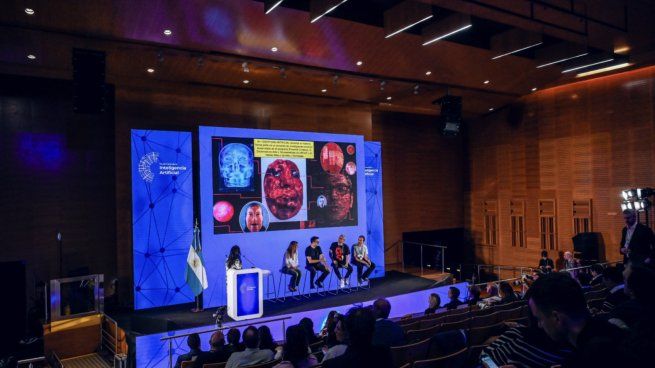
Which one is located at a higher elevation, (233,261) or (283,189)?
(283,189)

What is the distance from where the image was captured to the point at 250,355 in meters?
3.61

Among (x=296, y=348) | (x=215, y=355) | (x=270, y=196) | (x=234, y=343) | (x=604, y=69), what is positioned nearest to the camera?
(x=296, y=348)

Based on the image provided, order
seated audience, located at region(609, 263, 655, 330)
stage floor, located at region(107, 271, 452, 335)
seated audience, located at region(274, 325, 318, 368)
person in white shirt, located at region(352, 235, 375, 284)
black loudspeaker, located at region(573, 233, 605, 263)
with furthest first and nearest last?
black loudspeaker, located at region(573, 233, 605, 263) → person in white shirt, located at region(352, 235, 375, 284) → stage floor, located at region(107, 271, 452, 335) → seated audience, located at region(274, 325, 318, 368) → seated audience, located at region(609, 263, 655, 330)

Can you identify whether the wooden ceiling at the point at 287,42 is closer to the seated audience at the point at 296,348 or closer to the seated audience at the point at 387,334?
the seated audience at the point at 387,334

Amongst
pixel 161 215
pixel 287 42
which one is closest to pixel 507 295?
pixel 287 42

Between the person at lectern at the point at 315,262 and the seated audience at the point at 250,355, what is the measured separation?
5.15 m

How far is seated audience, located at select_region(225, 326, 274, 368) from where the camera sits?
357 centimetres

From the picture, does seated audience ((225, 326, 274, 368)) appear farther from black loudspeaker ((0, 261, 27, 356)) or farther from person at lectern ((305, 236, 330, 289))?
black loudspeaker ((0, 261, 27, 356))

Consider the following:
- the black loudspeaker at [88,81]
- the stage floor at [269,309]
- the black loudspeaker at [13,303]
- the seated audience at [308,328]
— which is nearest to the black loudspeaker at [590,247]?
the stage floor at [269,309]

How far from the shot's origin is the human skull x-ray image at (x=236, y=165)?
8672 millimetres

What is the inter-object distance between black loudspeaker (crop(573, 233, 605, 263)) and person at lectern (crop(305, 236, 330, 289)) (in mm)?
6279

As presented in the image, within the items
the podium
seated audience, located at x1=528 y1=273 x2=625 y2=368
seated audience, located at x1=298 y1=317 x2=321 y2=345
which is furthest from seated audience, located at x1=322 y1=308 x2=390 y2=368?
the podium

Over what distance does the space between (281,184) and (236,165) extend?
1060mm

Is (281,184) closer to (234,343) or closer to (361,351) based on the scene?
(234,343)
